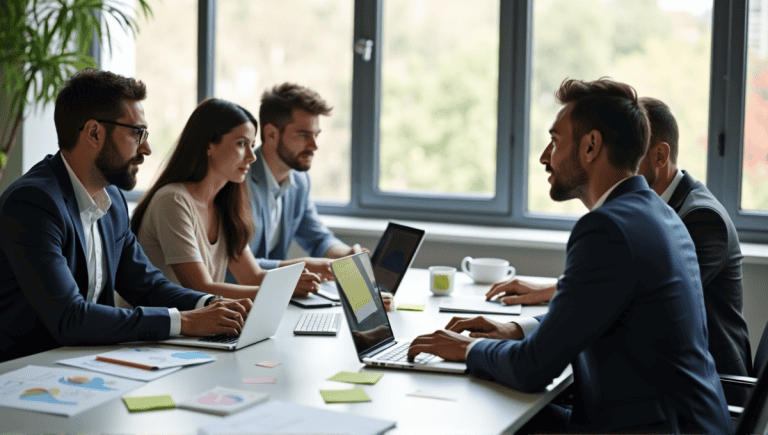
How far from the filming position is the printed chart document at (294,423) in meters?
1.22

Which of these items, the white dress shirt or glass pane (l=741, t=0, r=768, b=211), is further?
glass pane (l=741, t=0, r=768, b=211)

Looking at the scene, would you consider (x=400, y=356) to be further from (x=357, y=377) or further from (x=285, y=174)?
(x=285, y=174)

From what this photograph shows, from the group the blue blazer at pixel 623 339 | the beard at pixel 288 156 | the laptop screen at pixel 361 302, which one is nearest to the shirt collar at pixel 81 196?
the laptop screen at pixel 361 302

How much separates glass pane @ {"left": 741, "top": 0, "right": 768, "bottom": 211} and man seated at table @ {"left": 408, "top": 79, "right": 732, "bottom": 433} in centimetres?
198

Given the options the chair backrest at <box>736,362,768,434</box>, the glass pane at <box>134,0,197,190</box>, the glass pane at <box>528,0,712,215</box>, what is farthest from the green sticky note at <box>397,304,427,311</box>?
the glass pane at <box>134,0,197,190</box>

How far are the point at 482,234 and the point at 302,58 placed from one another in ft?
4.85

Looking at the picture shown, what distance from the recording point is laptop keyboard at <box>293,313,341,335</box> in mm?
1938

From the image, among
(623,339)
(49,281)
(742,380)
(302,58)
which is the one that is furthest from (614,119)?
(302,58)

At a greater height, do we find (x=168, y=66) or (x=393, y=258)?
(x=168, y=66)

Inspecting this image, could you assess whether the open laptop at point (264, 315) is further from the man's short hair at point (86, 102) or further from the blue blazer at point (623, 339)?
the man's short hair at point (86, 102)

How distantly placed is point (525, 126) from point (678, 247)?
87.1 inches

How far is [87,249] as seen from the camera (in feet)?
6.48

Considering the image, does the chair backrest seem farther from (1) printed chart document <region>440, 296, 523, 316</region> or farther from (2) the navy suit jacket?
(2) the navy suit jacket

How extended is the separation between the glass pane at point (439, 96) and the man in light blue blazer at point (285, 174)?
72 cm
